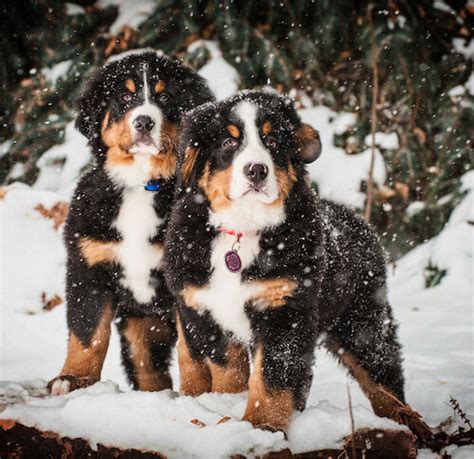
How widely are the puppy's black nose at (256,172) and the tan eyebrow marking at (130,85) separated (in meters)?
1.05

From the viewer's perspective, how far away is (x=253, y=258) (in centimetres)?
313

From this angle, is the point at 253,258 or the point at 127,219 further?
the point at 127,219

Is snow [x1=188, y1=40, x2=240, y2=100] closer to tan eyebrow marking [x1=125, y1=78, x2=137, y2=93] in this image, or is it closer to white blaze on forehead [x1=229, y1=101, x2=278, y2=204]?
tan eyebrow marking [x1=125, y1=78, x2=137, y2=93]

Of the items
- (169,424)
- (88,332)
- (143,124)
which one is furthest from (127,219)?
(169,424)

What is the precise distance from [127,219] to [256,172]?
86 cm

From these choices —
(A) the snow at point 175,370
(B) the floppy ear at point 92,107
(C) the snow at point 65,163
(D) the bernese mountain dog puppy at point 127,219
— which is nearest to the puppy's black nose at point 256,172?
(D) the bernese mountain dog puppy at point 127,219

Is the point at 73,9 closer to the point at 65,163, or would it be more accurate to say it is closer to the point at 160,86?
the point at 65,163

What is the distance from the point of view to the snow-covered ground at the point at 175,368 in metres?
2.64

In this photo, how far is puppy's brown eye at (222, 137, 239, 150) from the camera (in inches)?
125

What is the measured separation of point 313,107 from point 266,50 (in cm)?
69

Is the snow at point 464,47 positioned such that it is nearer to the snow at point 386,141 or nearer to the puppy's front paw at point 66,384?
the snow at point 386,141

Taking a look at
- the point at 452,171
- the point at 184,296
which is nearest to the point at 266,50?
the point at 452,171

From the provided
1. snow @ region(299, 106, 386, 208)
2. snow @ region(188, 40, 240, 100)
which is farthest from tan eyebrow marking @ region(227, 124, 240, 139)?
snow @ region(299, 106, 386, 208)

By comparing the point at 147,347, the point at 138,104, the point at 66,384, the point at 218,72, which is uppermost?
the point at 218,72
